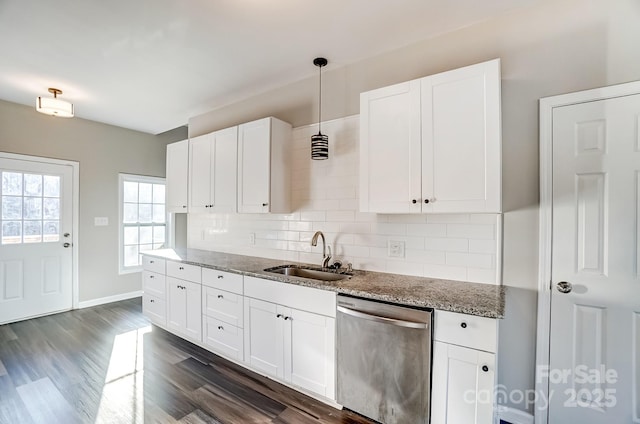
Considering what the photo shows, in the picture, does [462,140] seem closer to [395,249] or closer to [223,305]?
[395,249]

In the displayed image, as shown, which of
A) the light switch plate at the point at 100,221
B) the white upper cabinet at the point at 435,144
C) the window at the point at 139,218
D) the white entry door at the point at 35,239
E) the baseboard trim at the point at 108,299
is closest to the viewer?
the white upper cabinet at the point at 435,144

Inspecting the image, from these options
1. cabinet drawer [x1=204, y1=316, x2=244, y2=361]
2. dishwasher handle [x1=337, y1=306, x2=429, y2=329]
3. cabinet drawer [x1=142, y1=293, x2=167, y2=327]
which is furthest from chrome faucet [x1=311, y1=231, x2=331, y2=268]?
cabinet drawer [x1=142, y1=293, x2=167, y2=327]

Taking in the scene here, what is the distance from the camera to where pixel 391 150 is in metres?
2.07

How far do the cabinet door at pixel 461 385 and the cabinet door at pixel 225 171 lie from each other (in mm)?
2258

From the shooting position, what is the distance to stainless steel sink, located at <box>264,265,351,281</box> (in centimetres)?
249

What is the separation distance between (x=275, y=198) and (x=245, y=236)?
0.82 m

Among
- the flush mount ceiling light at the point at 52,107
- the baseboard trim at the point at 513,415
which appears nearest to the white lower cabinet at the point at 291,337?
the baseboard trim at the point at 513,415

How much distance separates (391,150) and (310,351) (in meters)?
1.51

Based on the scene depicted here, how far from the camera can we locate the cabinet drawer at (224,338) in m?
2.53

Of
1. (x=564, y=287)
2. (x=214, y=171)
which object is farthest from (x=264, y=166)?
(x=564, y=287)

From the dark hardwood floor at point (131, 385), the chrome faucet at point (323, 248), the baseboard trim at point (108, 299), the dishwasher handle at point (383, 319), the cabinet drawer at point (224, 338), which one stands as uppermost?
the chrome faucet at point (323, 248)

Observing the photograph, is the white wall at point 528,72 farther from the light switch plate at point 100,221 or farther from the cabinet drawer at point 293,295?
the light switch plate at point 100,221

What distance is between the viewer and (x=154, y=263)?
3.41 metres

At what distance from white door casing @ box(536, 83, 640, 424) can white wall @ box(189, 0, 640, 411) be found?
74 millimetres
